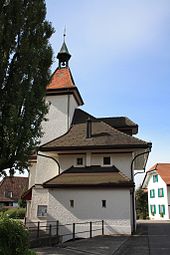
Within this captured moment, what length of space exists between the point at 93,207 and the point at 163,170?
29.7 meters

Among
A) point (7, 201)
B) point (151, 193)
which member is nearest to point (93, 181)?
point (151, 193)

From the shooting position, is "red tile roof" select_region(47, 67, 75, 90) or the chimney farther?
"red tile roof" select_region(47, 67, 75, 90)

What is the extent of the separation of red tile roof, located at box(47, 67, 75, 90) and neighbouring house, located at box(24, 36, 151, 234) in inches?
3.2

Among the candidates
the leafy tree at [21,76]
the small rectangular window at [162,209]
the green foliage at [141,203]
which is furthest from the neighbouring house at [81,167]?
the green foliage at [141,203]

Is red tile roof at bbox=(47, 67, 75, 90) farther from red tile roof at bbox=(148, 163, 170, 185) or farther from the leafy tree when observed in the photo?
red tile roof at bbox=(148, 163, 170, 185)

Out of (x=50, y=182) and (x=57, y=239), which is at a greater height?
(x=50, y=182)

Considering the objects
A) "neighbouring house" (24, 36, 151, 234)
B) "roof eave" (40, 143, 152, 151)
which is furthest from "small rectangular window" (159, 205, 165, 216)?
"roof eave" (40, 143, 152, 151)

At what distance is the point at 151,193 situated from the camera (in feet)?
145

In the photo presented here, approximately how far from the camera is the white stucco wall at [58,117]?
2050cm

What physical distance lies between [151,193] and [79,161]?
29.4 meters

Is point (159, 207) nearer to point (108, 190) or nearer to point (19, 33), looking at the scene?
point (108, 190)

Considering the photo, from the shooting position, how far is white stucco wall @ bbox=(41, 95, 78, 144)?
807 inches

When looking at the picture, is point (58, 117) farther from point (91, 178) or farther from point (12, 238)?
point (12, 238)

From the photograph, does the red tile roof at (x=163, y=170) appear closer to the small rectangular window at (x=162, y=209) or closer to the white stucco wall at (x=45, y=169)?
the small rectangular window at (x=162, y=209)
